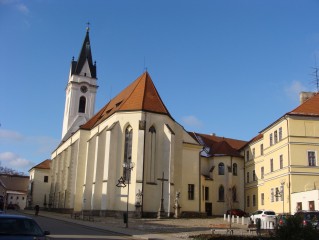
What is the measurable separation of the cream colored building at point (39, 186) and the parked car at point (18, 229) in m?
68.6

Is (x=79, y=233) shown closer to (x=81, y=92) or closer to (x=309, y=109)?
(x=309, y=109)

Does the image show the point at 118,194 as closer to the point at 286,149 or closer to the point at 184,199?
the point at 184,199

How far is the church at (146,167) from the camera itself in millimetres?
41625

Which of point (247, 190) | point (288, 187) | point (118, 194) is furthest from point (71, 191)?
point (288, 187)

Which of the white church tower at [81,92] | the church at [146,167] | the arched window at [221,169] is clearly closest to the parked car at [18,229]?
the church at [146,167]

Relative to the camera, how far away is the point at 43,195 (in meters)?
78.4

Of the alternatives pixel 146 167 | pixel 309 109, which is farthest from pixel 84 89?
pixel 309 109

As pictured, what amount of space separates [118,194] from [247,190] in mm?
20391

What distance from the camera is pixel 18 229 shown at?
10586mm

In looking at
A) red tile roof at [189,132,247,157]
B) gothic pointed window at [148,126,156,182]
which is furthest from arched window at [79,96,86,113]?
gothic pointed window at [148,126,156,182]

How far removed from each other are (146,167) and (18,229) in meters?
31.6

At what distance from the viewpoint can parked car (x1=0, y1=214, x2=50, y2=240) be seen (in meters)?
10.1

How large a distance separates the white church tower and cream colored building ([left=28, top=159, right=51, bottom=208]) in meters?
13.0

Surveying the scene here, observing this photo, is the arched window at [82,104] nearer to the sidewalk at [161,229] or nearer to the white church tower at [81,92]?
the white church tower at [81,92]
